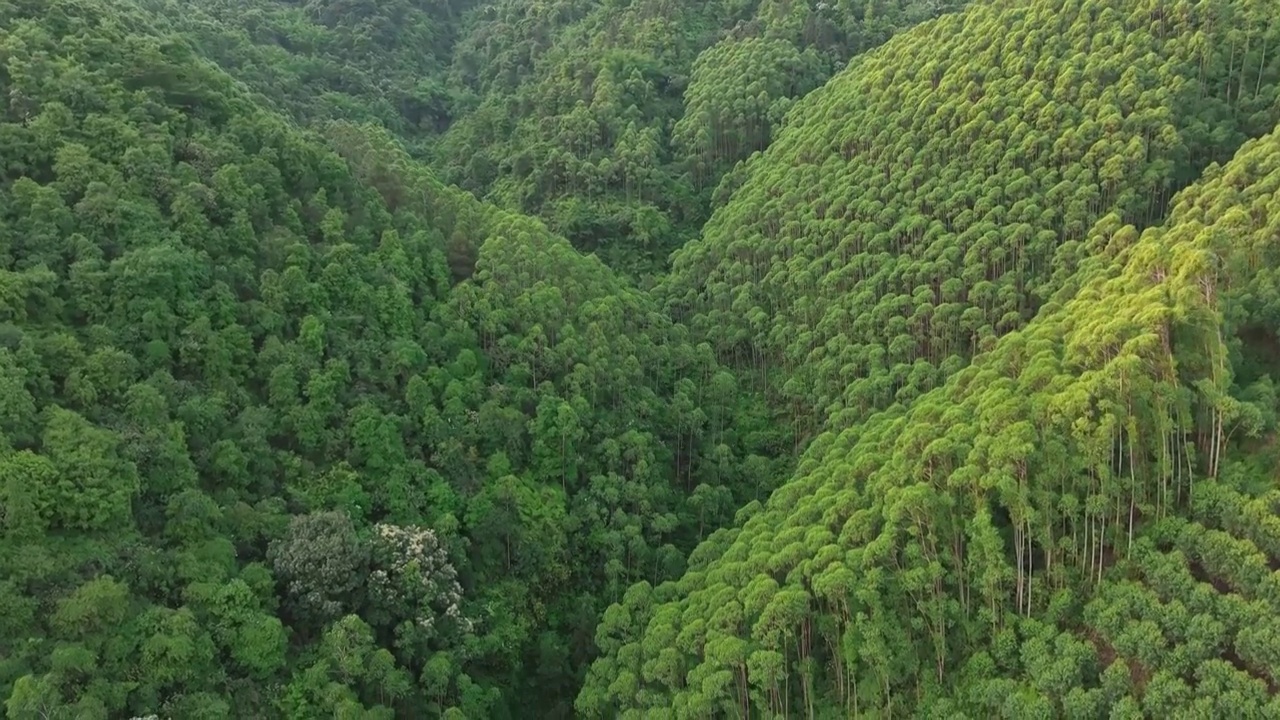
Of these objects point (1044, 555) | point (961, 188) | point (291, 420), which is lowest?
point (1044, 555)

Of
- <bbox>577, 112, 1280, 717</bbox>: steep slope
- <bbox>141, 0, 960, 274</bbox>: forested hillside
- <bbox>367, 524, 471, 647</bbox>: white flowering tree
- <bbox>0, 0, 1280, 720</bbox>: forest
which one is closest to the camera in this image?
Result: <bbox>577, 112, 1280, 717</bbox>: steep slope

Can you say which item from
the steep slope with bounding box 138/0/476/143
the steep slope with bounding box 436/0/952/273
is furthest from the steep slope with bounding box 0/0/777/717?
the steep slope with bounding box 436/0/952/273

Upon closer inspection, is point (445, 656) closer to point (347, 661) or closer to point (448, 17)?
point (347, 661)

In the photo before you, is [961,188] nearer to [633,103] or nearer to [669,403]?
[669,403]

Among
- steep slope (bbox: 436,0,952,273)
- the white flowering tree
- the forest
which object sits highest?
steep slope (bbox: 436,0,952,273)

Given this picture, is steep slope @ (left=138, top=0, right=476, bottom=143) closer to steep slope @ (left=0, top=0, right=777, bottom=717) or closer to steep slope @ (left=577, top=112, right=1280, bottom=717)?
steep slope @ (left=0, top=0, right=777, bottom=717)

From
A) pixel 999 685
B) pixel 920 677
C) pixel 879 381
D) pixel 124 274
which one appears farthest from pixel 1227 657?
pixel 124 274

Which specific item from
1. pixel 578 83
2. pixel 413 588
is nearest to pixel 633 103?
pixel 578 83

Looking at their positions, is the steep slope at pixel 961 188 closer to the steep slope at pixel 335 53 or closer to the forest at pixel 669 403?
the forest at pixel 669 403
